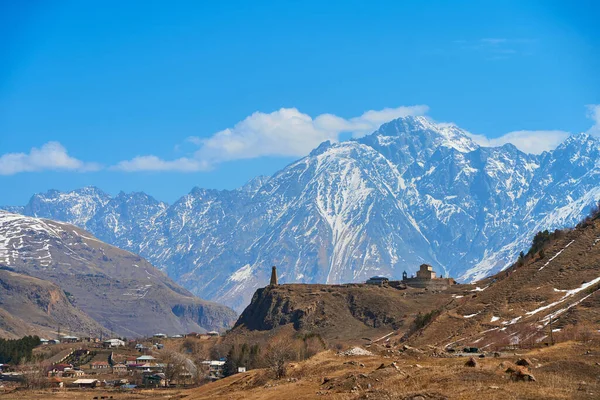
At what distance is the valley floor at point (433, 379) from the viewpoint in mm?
66062

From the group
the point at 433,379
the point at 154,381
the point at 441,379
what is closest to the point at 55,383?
the point at 154,381

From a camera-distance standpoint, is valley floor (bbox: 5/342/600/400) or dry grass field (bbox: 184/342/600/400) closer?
dry grass field (bbox: 184/342/600/400)

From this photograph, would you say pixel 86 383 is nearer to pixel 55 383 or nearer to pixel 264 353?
pixel 55 383

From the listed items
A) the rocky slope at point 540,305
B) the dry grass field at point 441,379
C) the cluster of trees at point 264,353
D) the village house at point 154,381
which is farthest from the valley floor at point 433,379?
the village house at point 154,381

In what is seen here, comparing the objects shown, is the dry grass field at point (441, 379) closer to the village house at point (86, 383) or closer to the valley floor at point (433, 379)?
the valley floor at point (433, 379)

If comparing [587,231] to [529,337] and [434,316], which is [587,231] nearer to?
[434,316]

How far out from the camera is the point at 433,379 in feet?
237

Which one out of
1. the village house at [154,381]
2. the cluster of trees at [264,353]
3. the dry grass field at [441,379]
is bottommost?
the dry grass field at [441,379]

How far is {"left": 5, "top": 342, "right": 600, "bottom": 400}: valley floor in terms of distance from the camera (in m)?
66.1

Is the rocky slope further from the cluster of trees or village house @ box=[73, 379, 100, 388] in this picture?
village house @ box=[73, 379, 100, 388]

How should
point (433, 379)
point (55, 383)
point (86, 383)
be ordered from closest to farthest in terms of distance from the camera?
point (433, 379), point (55, 383), point (86, 383)

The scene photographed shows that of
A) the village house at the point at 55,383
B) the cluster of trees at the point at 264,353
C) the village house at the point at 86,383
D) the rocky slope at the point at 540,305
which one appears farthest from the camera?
the village house at the point at 86,383

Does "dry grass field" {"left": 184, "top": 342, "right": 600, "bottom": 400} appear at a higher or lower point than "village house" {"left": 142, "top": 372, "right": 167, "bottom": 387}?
lower

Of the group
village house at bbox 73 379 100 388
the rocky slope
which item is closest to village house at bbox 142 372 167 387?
village house at bbox 73 379 100 388
